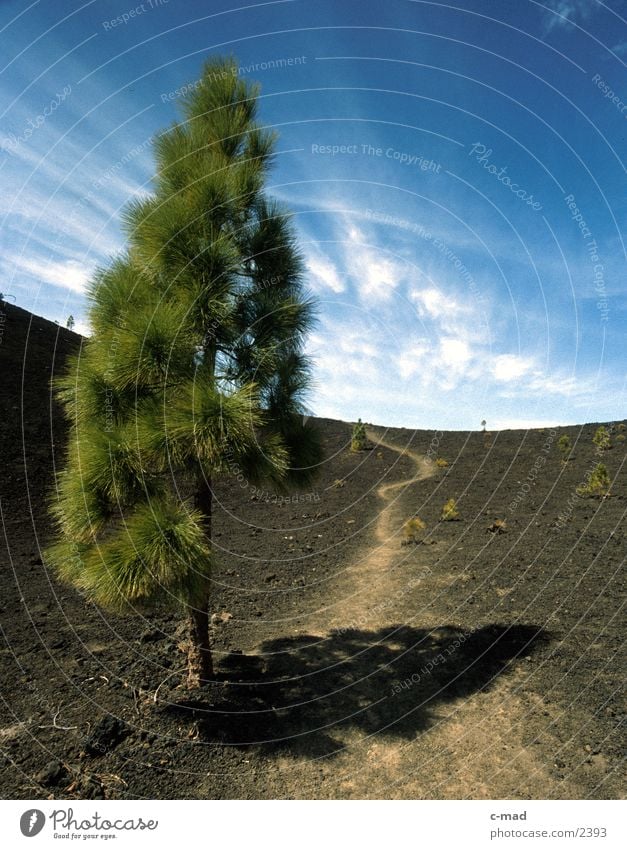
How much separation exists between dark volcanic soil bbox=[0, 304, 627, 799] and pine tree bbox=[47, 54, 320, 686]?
1340mm

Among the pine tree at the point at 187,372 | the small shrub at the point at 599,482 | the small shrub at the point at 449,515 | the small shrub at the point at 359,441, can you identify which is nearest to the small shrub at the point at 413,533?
the small shrub at the point at 449,515

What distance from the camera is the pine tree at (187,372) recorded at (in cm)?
557

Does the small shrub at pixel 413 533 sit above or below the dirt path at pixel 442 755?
above

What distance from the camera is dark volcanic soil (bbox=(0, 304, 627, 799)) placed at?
5582 mm

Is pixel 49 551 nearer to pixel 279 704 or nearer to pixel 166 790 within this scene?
pixel 166 790

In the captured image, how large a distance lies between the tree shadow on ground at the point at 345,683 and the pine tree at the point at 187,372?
800 millimetres

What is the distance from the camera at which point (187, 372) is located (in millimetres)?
6020

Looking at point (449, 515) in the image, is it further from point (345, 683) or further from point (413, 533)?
point (345, 683)

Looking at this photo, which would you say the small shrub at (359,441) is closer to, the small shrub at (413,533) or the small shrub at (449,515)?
the small shrub at (449,515)

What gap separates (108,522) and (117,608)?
3.69 feet

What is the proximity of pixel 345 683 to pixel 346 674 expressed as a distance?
23cm

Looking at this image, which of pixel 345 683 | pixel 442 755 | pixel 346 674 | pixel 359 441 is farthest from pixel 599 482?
pixel 359 441

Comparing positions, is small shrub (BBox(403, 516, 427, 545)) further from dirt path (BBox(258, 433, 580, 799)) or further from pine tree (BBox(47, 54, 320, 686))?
pine tree (BBox(47, 54, 320, 686))

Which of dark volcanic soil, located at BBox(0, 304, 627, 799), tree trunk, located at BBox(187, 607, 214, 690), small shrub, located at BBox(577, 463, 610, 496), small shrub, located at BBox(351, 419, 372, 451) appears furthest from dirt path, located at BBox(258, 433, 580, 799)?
small shrub, located at BBox(351, 419, 372, 451)
